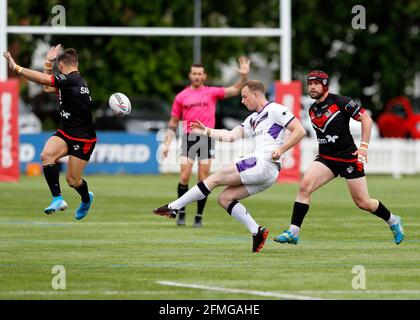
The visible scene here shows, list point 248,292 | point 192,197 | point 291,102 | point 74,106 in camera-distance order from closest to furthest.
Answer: point 248,292 < point 192,197 < point 74,106 < point 291,102

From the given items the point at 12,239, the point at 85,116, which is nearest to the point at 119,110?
the point at 85,116

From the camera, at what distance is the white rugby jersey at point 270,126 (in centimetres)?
1425

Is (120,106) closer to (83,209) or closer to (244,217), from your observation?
(83,209)

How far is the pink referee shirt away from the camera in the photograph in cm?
1883

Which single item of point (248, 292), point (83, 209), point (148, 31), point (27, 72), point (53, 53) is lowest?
point (83, 209)

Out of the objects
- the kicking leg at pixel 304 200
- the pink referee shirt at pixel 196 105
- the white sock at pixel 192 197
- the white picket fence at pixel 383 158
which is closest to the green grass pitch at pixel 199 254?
the kicking leg at pixel 304 200

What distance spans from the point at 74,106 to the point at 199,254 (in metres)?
3.90

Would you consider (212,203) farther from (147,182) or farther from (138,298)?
(138,298)

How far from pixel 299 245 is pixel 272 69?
35076 millimetres

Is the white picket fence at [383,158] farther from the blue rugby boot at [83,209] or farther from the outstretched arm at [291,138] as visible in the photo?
the outstretched arm at [291,138]

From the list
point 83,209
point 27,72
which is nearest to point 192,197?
point 27,72

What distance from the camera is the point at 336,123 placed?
1463 cm

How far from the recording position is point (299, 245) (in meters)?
14.7

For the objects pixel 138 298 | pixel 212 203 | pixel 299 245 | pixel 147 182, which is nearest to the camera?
pixel 138 298
